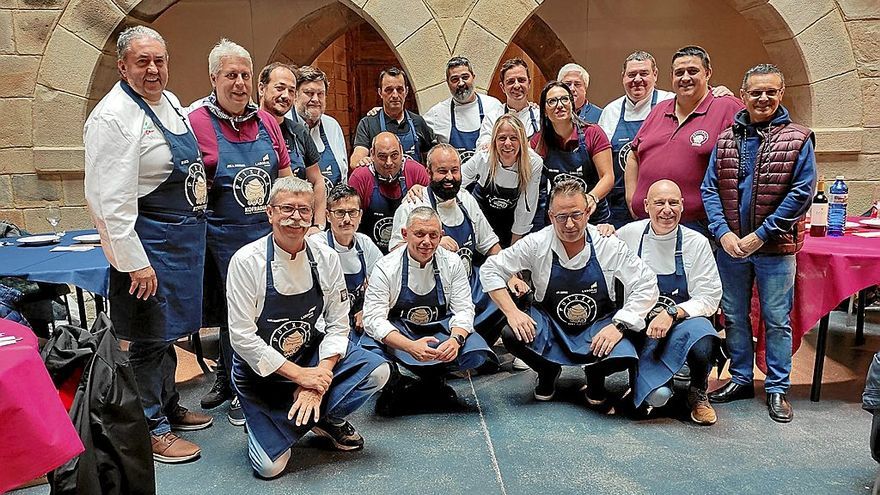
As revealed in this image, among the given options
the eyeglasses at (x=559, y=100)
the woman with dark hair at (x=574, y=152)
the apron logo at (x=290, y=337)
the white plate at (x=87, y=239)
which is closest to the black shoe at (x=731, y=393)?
the woman with dark hair at (x=574, y=152)

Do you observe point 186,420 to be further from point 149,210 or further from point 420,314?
point 420,314

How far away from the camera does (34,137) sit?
473cm

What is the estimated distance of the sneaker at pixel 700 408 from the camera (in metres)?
2.95

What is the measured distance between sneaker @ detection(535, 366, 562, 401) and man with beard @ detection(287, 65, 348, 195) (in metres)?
1.52

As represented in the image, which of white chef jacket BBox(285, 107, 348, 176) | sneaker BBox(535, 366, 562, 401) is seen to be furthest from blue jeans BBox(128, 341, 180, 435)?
sneaker BBox(535, 366, 562, 401)

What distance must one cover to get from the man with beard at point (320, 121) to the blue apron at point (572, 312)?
54.0 inches

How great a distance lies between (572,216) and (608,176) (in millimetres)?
621

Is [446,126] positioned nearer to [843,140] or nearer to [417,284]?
[417,284]

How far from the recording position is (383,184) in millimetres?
3568

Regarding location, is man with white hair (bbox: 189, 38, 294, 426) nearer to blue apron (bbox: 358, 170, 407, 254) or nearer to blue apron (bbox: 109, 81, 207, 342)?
blue apron (bbox: 109, 81, 207, 342)

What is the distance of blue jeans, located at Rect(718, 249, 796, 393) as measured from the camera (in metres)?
3.02

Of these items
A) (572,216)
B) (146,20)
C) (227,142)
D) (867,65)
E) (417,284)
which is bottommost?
(417,284)

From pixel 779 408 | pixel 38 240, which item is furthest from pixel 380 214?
pixel 779 408

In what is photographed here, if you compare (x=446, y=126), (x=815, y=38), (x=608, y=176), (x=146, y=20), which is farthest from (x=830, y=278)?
(x=146, y=20)
